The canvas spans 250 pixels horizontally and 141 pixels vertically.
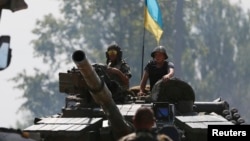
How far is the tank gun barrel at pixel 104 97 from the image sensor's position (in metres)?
12.8

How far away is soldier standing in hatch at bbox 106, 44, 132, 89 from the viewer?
1653 cm

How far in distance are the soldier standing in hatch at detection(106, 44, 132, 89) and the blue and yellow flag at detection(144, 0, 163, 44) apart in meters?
4.64

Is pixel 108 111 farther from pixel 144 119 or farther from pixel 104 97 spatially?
pixel 144 119

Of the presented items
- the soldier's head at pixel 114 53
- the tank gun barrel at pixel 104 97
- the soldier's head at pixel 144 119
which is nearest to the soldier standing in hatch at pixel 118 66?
the soldier's head at pixel 114 53

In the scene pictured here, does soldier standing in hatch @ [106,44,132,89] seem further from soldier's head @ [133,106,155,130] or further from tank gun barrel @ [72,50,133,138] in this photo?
soldier's head @ [133,106,155,130]

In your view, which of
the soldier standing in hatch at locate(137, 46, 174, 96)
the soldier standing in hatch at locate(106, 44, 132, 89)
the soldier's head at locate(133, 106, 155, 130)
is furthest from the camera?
the soldier standing in hatch at locate(137, 46, 174, 96)

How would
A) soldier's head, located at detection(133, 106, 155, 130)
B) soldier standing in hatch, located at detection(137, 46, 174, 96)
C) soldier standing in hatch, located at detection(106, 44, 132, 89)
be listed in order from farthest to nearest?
soldier standing in hatch, located at detection(137, 46, 174, 96) → soldier standing in hatch, located at detection(106, 44, 132, 89) → soldier's head, located at detection(133, 106, 155, 130)

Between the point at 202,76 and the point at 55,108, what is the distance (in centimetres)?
1153

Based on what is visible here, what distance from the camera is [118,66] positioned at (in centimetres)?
1742

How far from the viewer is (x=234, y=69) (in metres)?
78.6

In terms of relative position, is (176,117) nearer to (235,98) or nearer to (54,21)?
(54,21)

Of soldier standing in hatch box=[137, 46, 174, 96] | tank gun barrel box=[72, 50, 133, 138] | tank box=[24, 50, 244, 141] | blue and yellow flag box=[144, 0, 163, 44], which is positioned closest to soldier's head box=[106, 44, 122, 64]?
soldier standing in hatch box=[137, 46, 174, 96]

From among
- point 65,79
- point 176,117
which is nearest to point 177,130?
point 176,117

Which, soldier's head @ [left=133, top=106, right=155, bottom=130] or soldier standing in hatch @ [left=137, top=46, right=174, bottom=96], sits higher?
soldier standing in hatch @ [left=137, top=46, right=174, bottom=96]
